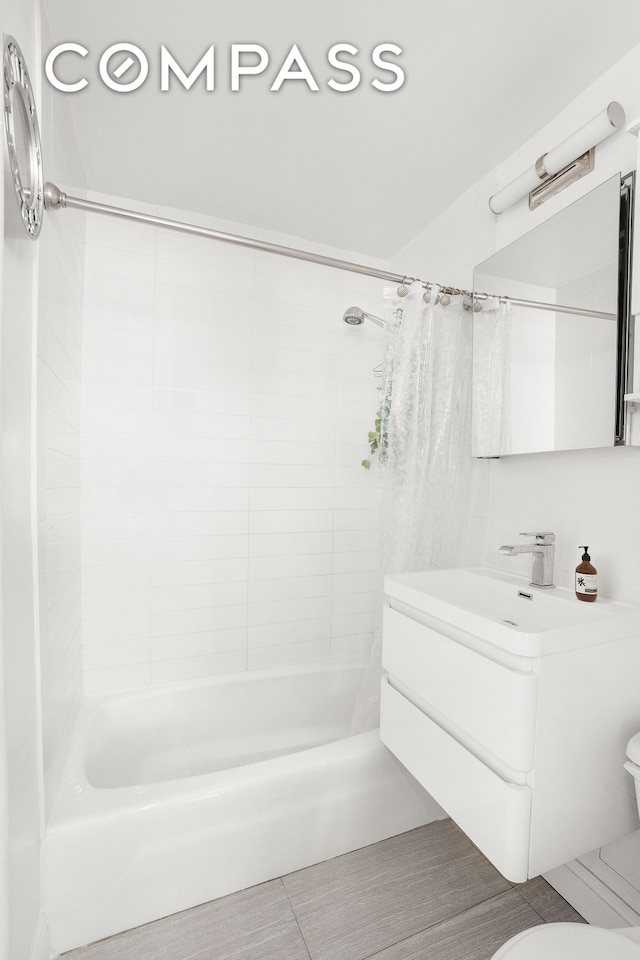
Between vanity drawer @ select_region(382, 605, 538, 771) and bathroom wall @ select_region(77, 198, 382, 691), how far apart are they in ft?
2.57

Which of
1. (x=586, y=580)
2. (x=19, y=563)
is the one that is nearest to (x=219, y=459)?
(x=19, y=563)

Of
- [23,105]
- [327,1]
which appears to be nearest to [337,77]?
[327,1]

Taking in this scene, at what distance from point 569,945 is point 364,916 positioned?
0.77 metres

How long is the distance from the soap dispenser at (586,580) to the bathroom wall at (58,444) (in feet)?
4.97

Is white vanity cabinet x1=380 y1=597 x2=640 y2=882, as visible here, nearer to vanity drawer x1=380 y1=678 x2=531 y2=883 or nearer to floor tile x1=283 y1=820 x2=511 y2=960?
vanity drawer x1=380 y1=678 x2=531 y2=883

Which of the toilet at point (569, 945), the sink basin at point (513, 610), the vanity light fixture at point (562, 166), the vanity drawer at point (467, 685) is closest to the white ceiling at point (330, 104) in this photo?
the vanity light fixture at point (562, 166)

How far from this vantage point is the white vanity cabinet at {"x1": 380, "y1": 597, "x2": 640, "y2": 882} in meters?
1.10

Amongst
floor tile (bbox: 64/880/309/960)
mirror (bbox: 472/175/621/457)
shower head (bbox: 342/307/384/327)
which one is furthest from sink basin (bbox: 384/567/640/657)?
shower head (bbox: 342/307/384/327)

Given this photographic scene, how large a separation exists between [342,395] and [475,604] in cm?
124

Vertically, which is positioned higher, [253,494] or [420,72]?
[420,72]

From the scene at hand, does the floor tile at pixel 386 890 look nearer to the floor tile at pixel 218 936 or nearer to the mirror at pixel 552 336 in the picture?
the floor tile at pixel 218 936

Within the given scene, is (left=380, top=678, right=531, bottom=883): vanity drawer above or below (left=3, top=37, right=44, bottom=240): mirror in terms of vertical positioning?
below

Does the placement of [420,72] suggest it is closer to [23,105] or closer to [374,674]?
[23,105]

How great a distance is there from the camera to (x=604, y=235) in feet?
4.70
